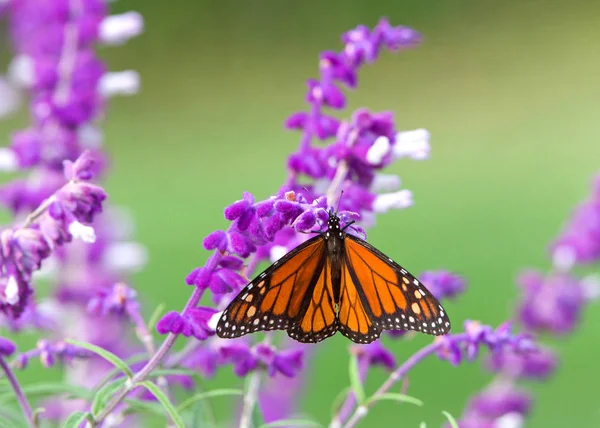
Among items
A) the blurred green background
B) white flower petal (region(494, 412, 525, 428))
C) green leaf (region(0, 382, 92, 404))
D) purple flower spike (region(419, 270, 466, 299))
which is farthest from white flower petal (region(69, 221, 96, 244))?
the blurred green background

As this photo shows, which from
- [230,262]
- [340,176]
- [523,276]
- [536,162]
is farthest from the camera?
[536,162]

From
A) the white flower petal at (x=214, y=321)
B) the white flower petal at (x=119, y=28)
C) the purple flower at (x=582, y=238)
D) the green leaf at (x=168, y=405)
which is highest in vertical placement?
the purple flower at (x=582, y=238)

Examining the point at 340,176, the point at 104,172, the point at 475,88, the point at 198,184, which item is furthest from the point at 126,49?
the point at 340,176

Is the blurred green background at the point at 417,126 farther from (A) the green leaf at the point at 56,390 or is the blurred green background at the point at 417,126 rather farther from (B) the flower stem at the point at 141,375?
(B) the flower stem at the point at 141,375

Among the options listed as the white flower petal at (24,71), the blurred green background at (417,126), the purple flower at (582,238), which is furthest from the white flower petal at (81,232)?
the blurred green background at (417,126)

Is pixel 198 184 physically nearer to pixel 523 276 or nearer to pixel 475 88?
pixel 475 88

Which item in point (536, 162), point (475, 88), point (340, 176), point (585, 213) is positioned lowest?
point (340, 176)

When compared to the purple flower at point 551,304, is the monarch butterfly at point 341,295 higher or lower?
lower
